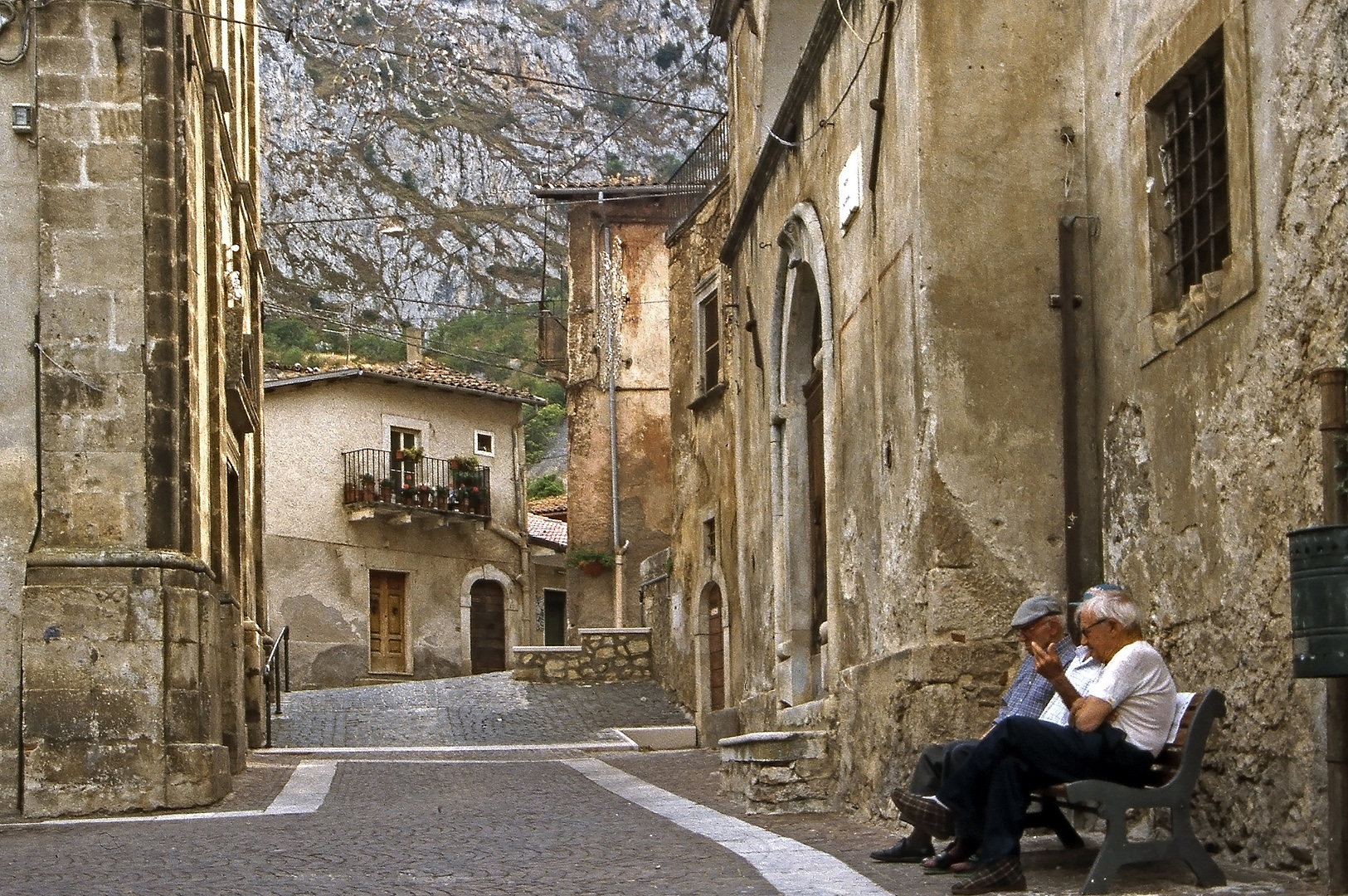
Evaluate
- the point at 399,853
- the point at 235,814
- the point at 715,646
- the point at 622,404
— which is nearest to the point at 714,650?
the point at 715,646

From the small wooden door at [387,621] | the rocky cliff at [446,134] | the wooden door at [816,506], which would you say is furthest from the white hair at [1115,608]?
the rocky cliff at [446,134]

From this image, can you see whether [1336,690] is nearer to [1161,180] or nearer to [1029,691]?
[1029,691]

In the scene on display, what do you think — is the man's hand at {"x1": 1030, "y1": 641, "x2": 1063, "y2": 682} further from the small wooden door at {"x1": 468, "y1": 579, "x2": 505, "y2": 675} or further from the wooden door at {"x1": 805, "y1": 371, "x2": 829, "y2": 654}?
the small wooden door at {"x1": 468, "y1": 579, "x2": 505, "y2": 675}

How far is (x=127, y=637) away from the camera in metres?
12.6

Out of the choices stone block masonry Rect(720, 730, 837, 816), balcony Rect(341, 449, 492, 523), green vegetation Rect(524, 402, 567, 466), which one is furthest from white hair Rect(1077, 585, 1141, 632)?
green vegetation Rect(524, 402, 567, 466)

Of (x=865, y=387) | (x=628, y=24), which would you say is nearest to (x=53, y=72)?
(x=865, y=387)

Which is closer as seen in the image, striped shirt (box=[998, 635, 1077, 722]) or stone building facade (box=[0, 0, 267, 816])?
striped shirt (box=[998, 635, 1077, 722])

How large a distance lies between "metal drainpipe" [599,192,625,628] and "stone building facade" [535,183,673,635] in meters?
0.02

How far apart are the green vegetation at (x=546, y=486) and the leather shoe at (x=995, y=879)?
5518cm

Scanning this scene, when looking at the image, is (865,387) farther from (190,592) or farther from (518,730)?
(518,730)

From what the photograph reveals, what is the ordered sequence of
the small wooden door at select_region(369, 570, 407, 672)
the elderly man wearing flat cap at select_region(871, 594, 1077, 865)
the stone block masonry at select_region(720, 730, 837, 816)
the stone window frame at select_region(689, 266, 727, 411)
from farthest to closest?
the small wooden door at select_region(369, 570, 407, 672), the stone window frame at select_region(689, 266, 727, 411), the stone block masonry at select_region(720, 730, 837, 816), the elderly man wearing flat cap at select_region(871, 594, 1077, 865)

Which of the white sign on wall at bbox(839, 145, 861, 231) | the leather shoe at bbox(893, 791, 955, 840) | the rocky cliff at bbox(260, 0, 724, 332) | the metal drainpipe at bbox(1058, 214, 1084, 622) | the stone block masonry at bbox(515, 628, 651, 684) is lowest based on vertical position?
the stone block masonry at bbox(515, 628, 651, 684)

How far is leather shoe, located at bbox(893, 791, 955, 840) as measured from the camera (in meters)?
7.29

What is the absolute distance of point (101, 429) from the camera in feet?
41.9
